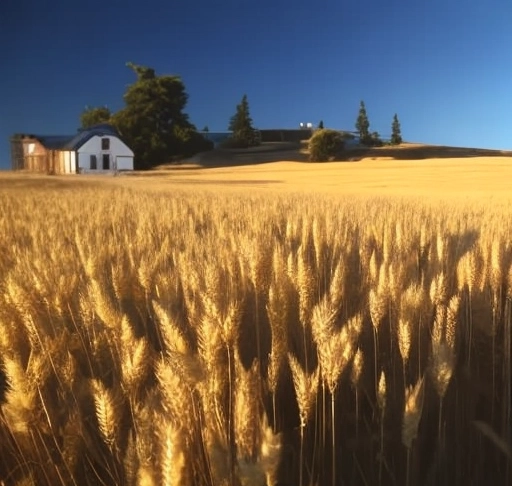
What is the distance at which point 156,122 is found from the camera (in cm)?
3769

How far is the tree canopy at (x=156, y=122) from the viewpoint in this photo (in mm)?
36812

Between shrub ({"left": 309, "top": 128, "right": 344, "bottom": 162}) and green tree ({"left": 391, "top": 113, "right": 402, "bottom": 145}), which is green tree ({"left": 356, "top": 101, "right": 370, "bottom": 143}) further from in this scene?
shrub ({"left": 309, "top": 128, "right": 344, "bottom": 162})

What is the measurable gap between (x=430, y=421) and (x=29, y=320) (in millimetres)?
1001

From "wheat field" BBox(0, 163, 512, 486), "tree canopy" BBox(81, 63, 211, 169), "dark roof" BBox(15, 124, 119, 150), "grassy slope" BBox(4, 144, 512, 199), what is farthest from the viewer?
"tree canopy" BBox(81, 63, 211, 169)

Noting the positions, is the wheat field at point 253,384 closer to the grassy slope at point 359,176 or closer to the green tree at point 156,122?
the grassy slope at point 359,176

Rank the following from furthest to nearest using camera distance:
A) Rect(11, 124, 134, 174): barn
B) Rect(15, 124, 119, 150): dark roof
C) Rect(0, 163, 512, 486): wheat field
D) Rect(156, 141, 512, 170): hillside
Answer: Rect(156, 141, 512, 170): hillside
Rect(11, 124, 134, 174): barn
Rect(15, 124, 119, 150): dark roof
Rect(0, 163, 512, 486): wheat field

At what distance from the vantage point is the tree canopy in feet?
121

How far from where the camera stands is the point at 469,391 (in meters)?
1.35

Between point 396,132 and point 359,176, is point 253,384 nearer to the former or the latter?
point 359,176

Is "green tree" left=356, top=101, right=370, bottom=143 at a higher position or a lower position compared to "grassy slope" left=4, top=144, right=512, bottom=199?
higher

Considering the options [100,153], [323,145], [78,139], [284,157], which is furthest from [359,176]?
[78,139]

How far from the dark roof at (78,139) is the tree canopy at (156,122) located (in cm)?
207

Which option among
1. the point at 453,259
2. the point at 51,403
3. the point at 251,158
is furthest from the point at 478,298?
the point at 251,158

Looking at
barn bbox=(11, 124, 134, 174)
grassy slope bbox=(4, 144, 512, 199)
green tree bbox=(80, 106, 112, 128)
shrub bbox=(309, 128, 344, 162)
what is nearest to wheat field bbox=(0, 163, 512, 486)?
grassy slope bbox=(4, 144, 512, 199)
